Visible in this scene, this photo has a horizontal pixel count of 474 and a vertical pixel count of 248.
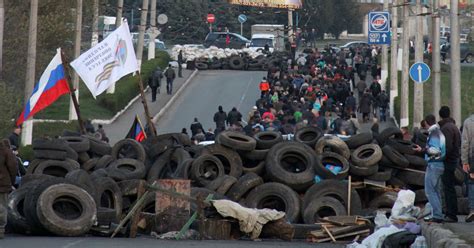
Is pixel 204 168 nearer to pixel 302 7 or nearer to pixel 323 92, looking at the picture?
pixel 323 92

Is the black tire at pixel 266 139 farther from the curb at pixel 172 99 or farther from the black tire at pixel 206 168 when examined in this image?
the curb at pixel 172 99

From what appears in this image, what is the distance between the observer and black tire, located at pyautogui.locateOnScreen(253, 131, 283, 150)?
95.5ft

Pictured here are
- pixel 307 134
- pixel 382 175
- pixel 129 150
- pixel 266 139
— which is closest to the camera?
pixel 382 175

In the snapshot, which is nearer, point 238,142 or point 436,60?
point 238,142

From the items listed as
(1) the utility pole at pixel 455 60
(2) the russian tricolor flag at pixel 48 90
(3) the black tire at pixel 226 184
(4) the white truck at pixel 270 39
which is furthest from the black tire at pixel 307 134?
(4) the white truck at pixel 270 39

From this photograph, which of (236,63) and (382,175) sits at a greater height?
(236,63)

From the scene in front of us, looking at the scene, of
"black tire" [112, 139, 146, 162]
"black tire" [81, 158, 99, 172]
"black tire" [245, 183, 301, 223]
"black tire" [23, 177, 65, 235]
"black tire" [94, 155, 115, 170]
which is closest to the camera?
"black tire" [23, 177, 65, 235]

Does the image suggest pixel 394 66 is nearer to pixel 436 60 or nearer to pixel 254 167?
pixel 436 60

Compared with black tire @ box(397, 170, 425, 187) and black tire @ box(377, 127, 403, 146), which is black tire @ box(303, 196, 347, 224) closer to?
black tire @ box(397, 170, 425, 187)

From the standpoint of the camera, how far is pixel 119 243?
2181cm

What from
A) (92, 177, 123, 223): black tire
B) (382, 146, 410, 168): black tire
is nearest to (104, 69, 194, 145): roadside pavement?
(382, 146, 410, 168): black tire

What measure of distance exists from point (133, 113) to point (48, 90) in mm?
31833

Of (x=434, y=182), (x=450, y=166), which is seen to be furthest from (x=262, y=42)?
(x=434, y=182)

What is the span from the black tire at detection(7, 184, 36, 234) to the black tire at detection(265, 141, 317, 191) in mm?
5253
